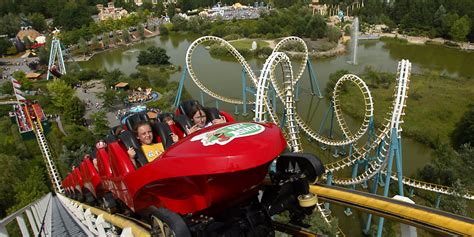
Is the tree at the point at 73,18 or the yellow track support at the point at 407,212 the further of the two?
the tree at the point at 73,18

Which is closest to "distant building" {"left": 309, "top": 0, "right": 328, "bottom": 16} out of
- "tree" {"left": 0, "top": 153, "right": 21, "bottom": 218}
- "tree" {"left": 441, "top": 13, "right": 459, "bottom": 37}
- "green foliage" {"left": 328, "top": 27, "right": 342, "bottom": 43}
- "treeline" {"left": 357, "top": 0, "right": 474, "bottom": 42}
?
"treeline" {"left": 357, "top": 0, "right": 474, "bottom": 42}

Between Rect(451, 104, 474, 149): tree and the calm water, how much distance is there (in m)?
1.40

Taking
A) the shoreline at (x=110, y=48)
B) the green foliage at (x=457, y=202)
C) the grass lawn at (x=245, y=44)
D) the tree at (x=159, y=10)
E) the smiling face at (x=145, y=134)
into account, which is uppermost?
the smiling face at (x=145, y=134)

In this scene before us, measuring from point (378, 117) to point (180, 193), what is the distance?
1492 cm

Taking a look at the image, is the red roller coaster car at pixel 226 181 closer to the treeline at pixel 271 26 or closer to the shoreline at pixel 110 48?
the shoreline at pixel 110 48

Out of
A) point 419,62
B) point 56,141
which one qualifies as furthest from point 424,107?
point 56,141

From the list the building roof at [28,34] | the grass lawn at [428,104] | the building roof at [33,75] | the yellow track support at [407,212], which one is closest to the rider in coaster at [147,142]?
the yellow track support at [407,212]

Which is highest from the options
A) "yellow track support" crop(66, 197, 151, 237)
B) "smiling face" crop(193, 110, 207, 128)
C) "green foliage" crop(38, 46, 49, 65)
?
"smiling face" crop(193, 110, 207, 128)

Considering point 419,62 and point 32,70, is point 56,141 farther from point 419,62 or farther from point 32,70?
point 419,62

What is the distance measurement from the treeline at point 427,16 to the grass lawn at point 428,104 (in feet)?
45.4

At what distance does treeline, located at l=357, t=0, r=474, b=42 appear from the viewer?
3162 cm

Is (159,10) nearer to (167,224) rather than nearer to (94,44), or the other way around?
(94,44)

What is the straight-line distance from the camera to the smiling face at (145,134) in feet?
11.3

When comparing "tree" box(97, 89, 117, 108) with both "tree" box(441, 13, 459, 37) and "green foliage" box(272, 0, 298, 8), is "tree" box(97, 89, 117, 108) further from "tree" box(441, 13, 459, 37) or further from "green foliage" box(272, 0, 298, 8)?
"green foliage" box(272, 0, 298, 8)
